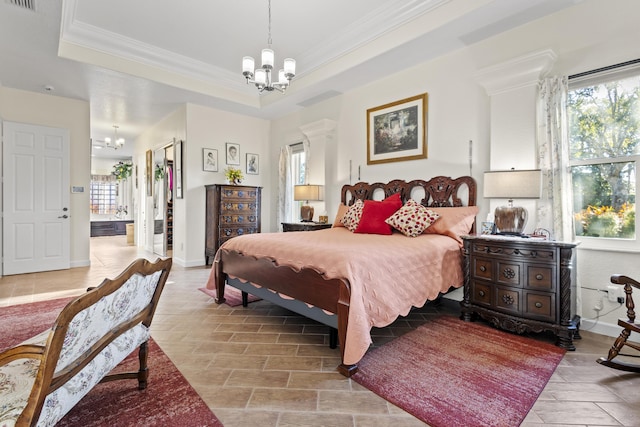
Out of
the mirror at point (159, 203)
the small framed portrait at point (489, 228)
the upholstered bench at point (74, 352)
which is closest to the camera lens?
the upholstered bench at point (74, 352)

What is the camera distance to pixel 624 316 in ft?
8.27

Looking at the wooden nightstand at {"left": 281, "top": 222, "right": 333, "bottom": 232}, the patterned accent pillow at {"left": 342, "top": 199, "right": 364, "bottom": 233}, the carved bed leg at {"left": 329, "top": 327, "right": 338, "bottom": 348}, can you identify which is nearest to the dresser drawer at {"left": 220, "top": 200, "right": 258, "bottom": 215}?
the wooden nightstand at {"left": 281, "top": 222, "right": 333, "bottom": 232}

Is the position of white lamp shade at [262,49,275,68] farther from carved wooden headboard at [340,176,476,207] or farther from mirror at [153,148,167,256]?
mirror at [153,148,167,256]

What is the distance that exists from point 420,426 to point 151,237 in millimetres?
7175

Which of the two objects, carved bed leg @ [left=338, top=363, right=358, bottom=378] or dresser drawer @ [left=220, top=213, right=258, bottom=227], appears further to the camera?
dresser drawer @ [left=220, top=213, right=258, bottom=227]

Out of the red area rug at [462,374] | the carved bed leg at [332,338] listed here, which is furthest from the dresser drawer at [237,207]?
the red area rug at [462,374]

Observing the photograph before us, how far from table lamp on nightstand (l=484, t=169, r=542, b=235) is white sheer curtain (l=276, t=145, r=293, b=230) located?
3.70 meters

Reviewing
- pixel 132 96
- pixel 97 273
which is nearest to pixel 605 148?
pixel 132 96

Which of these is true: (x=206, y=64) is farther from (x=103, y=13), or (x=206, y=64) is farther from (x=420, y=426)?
(x=420, y=426)

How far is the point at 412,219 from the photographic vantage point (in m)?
3.39

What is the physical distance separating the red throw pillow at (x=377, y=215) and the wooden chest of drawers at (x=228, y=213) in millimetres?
2523

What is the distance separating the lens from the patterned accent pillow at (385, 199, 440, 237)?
3316 mm

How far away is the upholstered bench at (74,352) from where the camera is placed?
0.95 meters

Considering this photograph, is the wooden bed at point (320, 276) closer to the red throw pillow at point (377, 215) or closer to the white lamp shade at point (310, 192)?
the red throw pillow at point (377, 215)
